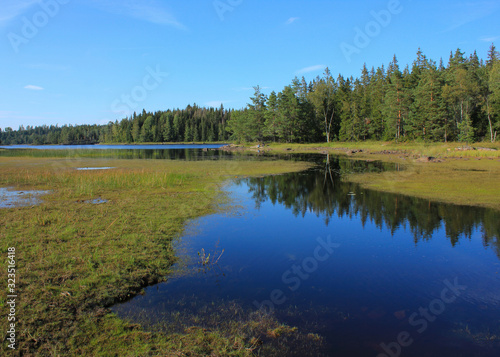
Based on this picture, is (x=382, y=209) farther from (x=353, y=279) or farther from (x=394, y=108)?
(x=394, y=108)

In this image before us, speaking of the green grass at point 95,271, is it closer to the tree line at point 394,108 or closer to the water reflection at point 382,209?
the water reflection at point 382,209

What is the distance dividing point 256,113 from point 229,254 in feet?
286

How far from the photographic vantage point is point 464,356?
562cm

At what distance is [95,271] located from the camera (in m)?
8.09

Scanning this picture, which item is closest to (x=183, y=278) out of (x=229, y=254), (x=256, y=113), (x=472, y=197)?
(x=229, y=254)

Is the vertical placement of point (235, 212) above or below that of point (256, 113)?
below

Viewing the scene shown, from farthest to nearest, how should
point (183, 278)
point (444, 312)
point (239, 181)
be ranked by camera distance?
point (239, 181)
point (183, 278)
point (444, 312)

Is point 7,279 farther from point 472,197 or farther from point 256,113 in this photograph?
point 256,113

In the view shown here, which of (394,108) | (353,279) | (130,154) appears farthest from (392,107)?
(353,279)

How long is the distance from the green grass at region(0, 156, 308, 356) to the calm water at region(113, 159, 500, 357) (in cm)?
55

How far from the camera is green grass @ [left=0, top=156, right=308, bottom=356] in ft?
18.1

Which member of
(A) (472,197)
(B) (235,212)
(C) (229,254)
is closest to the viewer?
(C) (229,254)

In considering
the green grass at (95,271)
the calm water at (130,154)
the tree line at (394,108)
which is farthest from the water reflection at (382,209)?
the tree line at (394,108)

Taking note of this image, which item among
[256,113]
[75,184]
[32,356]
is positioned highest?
[256,113]
